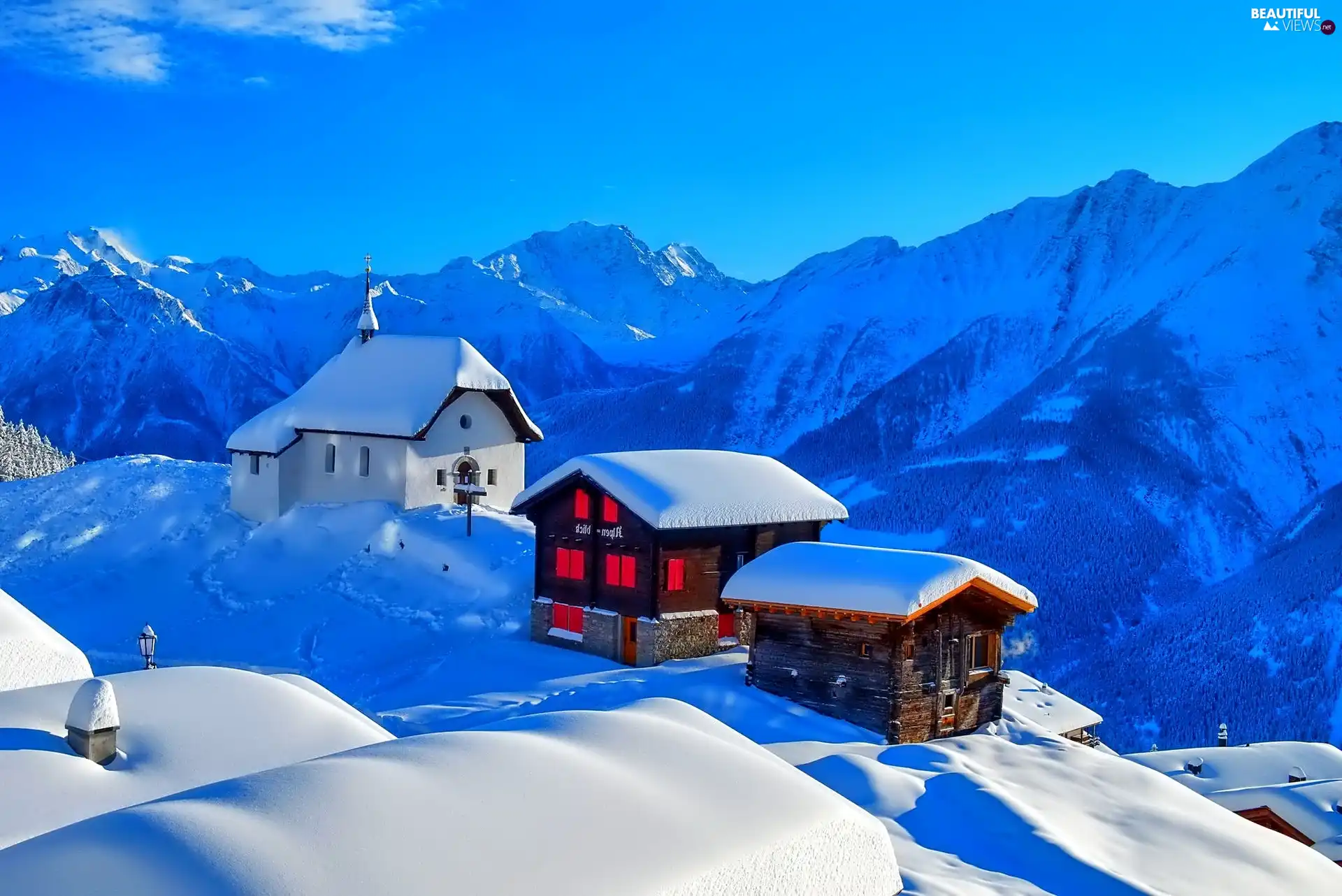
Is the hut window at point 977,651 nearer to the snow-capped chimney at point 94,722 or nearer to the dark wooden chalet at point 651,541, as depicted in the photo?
the dark wooden chalet at point 651,541

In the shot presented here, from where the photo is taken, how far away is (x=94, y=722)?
1269cm

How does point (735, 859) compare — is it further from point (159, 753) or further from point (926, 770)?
point (926, 770)

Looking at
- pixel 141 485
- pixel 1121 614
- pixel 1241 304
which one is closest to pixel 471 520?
pixel 141 485

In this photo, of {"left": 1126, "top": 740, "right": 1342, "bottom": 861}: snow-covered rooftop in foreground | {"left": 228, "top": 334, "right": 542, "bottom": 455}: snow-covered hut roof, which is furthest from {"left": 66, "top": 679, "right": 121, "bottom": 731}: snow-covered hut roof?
{"left": 228, "top": 334, "right": 542, "bottom": 455}: snow-covered hut roof

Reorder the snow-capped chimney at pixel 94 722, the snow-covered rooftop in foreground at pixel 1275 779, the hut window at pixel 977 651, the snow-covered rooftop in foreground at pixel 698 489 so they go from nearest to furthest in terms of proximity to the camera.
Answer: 1. the snow-capped chimney at pixel 94 722
2. the snow-covered rooftop in foreground at pixel 1275 779
3. the hut window at pixel 977 651
4. the snow-covered rooftop in foreground at pixel 698 489

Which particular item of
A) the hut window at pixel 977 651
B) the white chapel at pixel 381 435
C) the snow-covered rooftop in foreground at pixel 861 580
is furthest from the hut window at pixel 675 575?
the white chapel at pixel 381 435

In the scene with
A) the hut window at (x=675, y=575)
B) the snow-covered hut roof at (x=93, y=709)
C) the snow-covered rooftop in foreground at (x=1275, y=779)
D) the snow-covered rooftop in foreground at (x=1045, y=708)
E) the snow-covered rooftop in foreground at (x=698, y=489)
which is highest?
the snow-covered rooftop in foreground at (x=698, y=489)

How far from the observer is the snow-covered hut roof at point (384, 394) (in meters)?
37.3

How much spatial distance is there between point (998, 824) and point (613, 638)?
580 inches

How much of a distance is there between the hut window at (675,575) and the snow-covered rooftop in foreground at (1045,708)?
7.80 meters

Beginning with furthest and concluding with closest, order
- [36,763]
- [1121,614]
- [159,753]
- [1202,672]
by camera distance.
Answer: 1. [1121,614]
2. [1202,672]
3. [159,753]
4. [36,763]

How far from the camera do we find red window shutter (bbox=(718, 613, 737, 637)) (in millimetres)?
29375

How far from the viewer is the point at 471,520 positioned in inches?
1441

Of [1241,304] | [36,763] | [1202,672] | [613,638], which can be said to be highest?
[1241,304]
